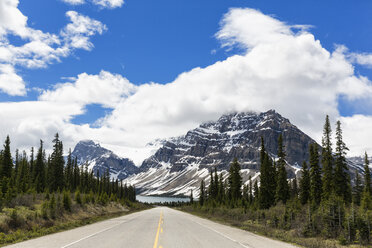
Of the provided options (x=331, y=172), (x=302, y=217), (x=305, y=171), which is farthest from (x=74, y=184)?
(x=302, y=217)

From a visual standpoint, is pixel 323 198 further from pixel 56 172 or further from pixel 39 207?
pixel 56 172

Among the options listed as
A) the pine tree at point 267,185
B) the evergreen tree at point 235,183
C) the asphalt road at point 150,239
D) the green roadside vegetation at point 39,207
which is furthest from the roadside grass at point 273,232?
the evergreen tree at point 235,183

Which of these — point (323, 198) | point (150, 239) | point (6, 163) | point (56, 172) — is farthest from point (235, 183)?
point (150, 239)

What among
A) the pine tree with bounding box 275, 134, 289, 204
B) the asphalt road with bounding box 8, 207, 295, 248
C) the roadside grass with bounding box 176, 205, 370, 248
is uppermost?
the pine tree with bounding box 275, 134, 289, 204

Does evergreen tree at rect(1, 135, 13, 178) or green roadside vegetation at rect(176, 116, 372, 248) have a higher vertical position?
evergreen tree at rect(1, 135, 13, 178)

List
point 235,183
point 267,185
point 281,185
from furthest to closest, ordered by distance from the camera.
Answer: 1. point 235,183
2. point 267,185
3. point 281,185

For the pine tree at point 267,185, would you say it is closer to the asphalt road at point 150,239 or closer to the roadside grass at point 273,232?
the roadside grass at point 273,232

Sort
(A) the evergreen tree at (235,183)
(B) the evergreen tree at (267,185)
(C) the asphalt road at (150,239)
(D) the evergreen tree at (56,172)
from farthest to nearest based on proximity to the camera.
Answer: (A) the evergreen tree at (235,183), (D) the evergreen tree at (56,172), (B) the evergreen tree at (267,185), (C) the asphalt road at (150,239)

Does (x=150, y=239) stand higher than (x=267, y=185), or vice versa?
(x=267, y=185)

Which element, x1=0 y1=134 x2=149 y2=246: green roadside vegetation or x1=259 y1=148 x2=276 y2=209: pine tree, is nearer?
x1=0 y1=134 x2=149 y2=246: green roadside vegetation

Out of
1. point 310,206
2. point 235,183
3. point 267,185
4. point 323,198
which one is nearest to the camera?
point 310,206

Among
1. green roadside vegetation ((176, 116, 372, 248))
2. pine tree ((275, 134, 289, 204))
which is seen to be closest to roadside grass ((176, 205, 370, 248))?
green roadside vegetation ((176, 116, 372, 248))

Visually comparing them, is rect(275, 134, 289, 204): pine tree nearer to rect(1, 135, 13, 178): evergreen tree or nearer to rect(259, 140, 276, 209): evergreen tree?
rect(259, 140, 276, 209): evergreen tree

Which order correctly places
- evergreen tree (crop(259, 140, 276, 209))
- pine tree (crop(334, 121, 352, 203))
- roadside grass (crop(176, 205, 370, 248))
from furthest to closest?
1. evergreen tree (crop(259, 140, 276, 209))
2. pine tree (crop(334, 121, 352, 203))
3. roadside grass (crop(176, 205, 370, 248))
